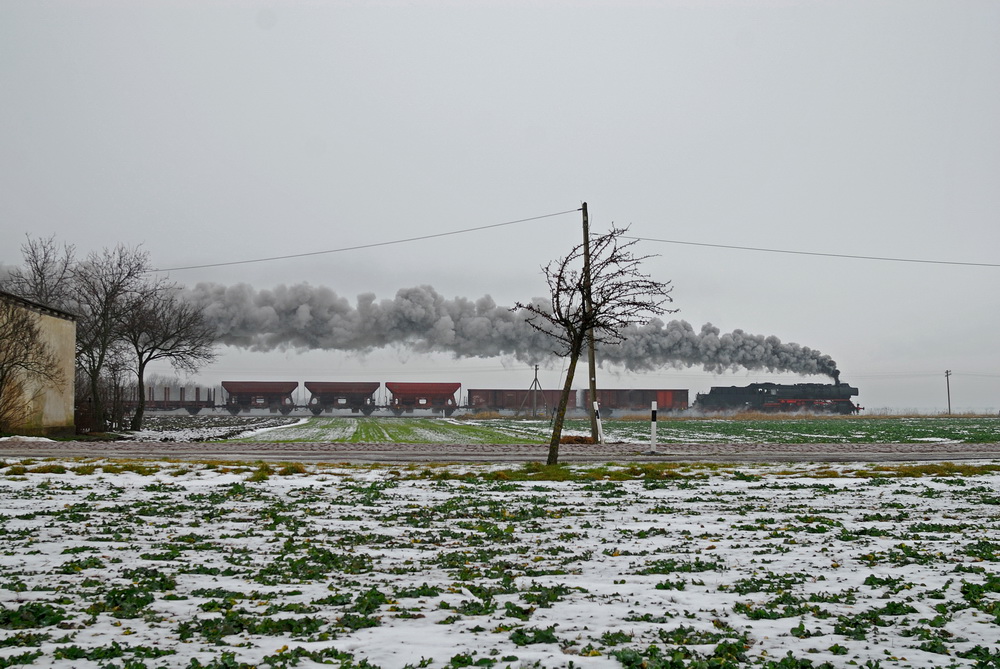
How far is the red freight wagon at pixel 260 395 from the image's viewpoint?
238 ft

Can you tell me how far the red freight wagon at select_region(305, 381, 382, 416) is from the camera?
71.0 metres

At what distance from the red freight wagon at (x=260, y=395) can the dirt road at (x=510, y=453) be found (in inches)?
1961

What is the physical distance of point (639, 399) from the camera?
74.2 meters

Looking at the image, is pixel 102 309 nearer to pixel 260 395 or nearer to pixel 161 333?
pixel 161 333

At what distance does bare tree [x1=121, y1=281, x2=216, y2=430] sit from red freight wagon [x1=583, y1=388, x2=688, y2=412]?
40.5 meters

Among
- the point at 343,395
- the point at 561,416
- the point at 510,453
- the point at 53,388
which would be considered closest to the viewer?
the point at 561,416

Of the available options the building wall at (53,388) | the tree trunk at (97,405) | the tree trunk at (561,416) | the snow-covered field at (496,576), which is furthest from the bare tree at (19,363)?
the tree trunk at (561,416)

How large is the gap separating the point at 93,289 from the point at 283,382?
34781 millimetres

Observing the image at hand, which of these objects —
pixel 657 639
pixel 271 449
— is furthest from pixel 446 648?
pixel 271 449

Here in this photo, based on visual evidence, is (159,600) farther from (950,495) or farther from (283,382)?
(283,382)

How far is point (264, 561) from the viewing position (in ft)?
22.0

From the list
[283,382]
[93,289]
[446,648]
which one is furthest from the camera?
[283,382]

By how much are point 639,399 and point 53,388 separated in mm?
54435

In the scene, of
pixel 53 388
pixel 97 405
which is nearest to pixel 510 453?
pixel 53 388
